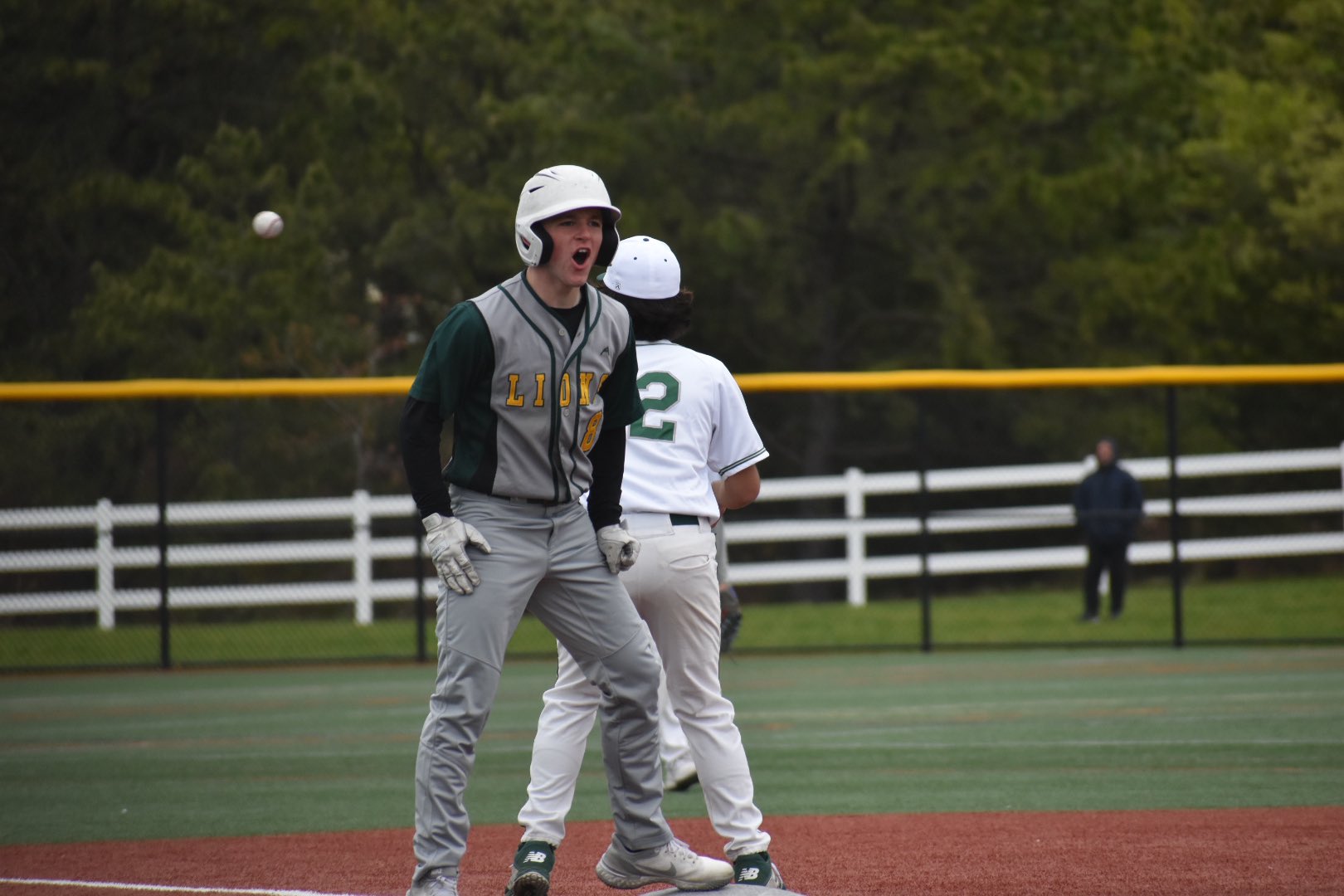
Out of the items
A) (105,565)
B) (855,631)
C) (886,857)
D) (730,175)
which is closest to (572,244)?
(886,857)

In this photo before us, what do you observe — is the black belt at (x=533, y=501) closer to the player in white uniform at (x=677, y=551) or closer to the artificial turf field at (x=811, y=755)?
the player in white uniform at (x=677, y=551)

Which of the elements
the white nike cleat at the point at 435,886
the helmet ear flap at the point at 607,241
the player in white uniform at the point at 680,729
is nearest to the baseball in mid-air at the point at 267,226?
the player in white uniform at the point at 680,729

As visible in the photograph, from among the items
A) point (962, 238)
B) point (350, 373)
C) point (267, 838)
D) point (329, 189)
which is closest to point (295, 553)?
point (350, 373)

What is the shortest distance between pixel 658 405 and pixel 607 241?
2.62 ft

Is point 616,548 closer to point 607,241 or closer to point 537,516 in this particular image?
point 537,516

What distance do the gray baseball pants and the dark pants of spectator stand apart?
1426 centimetres

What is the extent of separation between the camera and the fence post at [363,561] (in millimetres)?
18547

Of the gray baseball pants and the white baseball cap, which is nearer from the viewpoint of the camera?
the gray baseball pants

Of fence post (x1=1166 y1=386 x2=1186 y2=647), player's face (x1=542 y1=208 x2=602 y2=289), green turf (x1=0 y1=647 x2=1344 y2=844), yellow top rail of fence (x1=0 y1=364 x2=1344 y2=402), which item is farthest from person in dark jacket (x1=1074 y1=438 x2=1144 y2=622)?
player's face (x1=542 y1=208 x2=602 y2=289)

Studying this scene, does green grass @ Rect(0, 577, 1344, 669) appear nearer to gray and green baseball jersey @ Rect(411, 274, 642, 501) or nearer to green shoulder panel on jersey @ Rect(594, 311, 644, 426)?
green shoulder panel on jersey @ Rect(594, 311, 644, 426)

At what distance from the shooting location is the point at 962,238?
29.6m

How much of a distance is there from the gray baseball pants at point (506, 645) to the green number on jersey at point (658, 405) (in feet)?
2.33

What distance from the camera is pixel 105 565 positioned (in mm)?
18094

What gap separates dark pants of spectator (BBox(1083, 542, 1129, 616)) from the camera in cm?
1902
